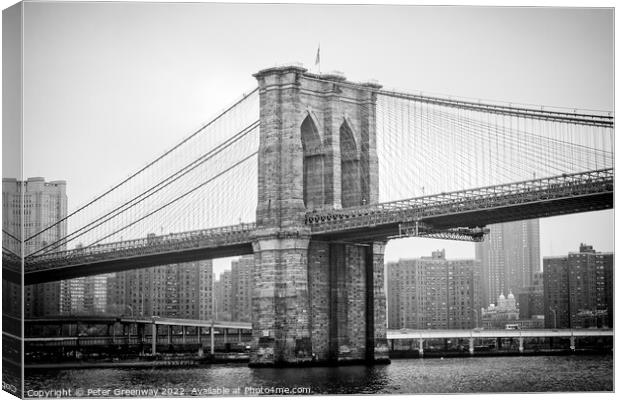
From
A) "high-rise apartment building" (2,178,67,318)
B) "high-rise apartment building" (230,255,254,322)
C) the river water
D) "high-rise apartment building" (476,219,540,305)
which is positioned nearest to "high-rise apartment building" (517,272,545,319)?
"high-rise apartment building" (476,219,540,305)

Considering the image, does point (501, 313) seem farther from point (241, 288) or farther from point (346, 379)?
point (346, 379)

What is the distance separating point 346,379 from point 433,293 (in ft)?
126

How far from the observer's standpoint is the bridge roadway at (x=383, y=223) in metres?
63.4

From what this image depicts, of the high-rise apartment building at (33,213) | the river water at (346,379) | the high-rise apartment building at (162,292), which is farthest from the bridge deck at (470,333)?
the high-rise apartment building at (33,213)

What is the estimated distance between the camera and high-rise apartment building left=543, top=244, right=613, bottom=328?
63000 millimetres

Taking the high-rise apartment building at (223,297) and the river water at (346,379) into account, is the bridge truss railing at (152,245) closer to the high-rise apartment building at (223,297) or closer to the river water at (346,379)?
the river water at (346,379)

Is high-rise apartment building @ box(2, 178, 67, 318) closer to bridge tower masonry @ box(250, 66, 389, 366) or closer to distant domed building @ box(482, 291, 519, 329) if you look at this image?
bridge tower masonry @ box(250, 66, 389, 366)

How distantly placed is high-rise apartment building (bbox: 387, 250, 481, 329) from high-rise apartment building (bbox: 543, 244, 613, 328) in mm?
12559

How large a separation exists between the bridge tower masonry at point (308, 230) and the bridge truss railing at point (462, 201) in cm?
148

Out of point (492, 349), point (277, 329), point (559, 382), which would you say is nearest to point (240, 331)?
point (492, 349)

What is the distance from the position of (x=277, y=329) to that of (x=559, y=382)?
1664cm

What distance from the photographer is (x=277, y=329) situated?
2906 inches

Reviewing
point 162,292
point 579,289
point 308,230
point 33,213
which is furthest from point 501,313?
point 33,213

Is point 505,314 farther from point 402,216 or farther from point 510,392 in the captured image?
point 510,392
